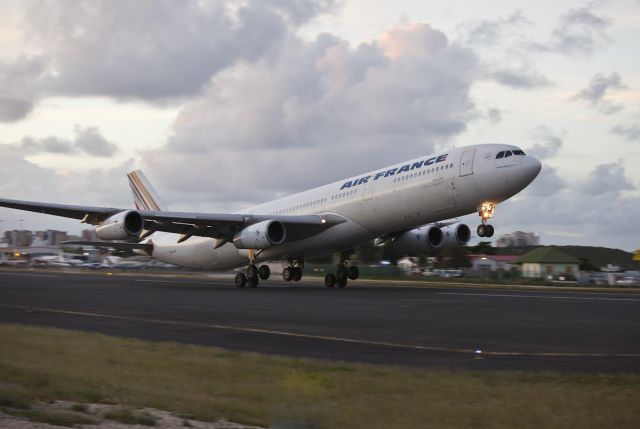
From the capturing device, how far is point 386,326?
2105 cm

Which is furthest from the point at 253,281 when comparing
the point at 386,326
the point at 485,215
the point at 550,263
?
the point at 550,263

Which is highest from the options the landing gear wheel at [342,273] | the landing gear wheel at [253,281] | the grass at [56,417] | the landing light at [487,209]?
the landing light at [487,209]

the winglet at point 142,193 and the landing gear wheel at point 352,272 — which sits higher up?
the winglet at point 142,193

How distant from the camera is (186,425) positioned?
8.74 metres

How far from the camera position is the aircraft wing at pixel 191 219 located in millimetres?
42906

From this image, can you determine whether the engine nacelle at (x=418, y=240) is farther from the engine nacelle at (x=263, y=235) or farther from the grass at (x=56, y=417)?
the grass at (x=56, y=417)

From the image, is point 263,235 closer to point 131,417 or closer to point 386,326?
point 386,326

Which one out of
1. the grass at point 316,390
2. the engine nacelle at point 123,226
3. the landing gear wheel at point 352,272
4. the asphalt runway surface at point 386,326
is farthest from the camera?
the landing gear wheel at point 352,272

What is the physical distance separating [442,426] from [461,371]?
151 inches

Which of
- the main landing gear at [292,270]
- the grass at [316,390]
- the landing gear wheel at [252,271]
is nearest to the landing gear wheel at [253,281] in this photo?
the landing gear wheel at [252,271]

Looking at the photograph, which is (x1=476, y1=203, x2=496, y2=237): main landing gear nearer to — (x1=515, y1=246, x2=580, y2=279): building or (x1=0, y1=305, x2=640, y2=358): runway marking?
(x1=0, y1=305, x2=640, y2=358): runway marking

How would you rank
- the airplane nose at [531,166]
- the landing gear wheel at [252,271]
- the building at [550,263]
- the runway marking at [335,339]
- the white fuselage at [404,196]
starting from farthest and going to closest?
the building at [550,263] → the landing gear wheel at [252,271] → the white fuselage at [404,196] → the airplane nose at [531,166] → the runway marking at [335,339]

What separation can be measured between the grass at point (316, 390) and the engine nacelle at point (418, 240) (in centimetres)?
3110

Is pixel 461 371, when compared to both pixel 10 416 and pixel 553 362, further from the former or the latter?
pixel 10 416
